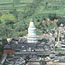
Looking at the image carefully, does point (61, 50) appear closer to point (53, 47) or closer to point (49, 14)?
point (53, 47)

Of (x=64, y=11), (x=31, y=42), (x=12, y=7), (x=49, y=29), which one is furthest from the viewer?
(x=12, y=7)

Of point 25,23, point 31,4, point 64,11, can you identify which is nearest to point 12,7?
point 31,4

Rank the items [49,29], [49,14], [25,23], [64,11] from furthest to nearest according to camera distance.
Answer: [64,11], [49,14], [25,23], [49,29]

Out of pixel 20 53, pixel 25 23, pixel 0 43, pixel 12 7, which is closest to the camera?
pixel 20 53

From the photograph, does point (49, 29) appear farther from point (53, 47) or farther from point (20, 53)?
point (20, 53)

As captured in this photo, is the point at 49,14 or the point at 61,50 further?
the point at 49,14

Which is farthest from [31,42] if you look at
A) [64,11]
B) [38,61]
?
[64,11]
